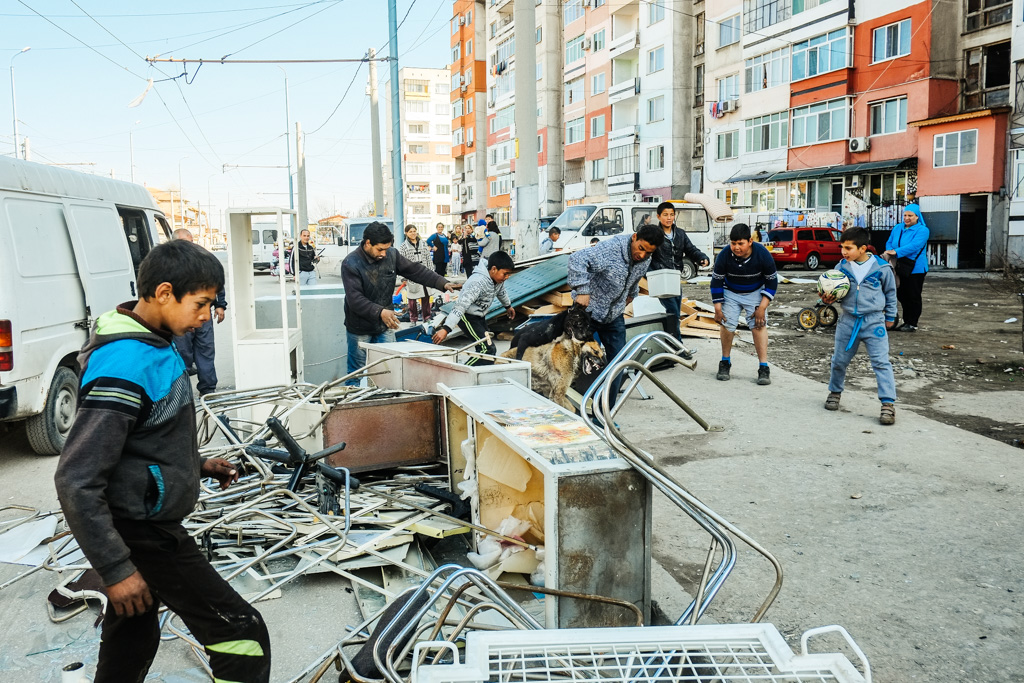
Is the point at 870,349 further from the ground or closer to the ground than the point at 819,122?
closer to the ground

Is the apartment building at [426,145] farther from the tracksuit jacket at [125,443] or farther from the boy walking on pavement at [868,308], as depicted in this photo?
the tracksuit jacket at [125,443]

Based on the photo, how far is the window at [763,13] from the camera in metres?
34.6

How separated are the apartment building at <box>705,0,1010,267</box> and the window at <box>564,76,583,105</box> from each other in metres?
12.8

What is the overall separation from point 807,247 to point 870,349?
21.5 meters

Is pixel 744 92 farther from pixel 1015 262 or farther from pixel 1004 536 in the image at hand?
pixel 1004 536

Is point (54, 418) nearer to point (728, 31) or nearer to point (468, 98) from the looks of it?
point (728, 31)

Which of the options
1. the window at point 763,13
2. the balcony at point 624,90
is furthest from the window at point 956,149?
the balcony at point 624,90

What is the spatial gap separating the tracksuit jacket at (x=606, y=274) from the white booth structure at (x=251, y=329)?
261cm

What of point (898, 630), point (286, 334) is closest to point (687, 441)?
point (898, 630)

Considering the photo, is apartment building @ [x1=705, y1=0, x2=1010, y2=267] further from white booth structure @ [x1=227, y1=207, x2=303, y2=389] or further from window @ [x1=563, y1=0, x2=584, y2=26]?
white booth structure @ [x1=227, y1=207, x2=303, y2=389]

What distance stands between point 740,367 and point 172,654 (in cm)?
780

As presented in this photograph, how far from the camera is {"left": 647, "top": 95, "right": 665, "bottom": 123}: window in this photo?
42.0m

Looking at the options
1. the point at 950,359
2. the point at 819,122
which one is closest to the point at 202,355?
the point at 950,359

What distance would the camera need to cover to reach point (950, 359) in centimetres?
1031
